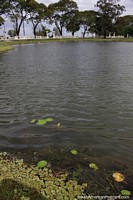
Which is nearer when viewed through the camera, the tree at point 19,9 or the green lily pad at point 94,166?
the green lily pad at point 94,166

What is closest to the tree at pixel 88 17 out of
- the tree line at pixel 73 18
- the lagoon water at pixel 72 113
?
the tree line at pixel 73 18

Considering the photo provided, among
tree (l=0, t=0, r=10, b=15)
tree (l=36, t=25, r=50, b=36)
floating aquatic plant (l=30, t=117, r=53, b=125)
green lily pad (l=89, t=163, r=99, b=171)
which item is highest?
tree (l=0, t=0, r=10, b=15)

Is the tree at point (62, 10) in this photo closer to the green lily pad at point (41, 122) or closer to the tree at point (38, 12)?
the tree at point (38, 12)

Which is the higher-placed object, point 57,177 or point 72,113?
point 72,113

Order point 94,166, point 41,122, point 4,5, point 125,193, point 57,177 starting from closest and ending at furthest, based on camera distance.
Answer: point 125,193 → point 57,177 → point 94,166 → point 41,122 → point 4,5

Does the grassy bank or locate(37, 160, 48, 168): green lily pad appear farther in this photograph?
locate(37, 160, 48, 168): green lily pad

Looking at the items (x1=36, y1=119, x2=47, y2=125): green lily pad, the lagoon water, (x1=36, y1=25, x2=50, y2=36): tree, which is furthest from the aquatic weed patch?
(x1=36, y1=25, x2=50, y2=36): tree

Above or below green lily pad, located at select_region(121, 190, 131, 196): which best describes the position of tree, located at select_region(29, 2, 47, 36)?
above

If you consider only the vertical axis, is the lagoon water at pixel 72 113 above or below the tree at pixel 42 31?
below

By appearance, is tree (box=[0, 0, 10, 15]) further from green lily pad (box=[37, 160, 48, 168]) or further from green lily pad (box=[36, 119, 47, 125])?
green lily pad (box=[37, 160, 48, 168])

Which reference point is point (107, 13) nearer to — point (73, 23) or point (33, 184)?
point (73, 23)

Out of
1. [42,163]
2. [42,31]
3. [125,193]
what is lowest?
[125,193]

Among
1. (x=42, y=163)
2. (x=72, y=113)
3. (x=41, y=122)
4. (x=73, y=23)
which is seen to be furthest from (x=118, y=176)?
(x=73, y=23)

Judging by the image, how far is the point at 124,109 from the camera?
9688mm
